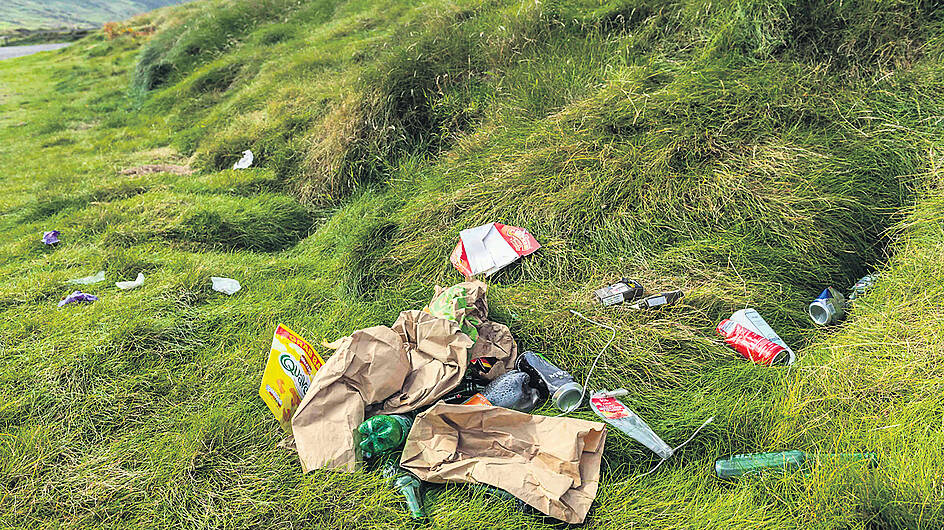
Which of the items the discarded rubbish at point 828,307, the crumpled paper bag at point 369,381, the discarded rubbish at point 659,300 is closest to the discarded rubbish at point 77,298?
the crumpled paper bag at point 369,381

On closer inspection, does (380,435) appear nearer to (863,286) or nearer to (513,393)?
(513,393)

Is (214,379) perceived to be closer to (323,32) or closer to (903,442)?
(903,442)

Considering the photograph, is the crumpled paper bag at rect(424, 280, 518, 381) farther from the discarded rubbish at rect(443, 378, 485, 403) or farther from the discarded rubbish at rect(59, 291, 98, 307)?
the discarded rubbish at rect(59, 291, 98, 307)

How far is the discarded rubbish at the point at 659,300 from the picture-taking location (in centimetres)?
240

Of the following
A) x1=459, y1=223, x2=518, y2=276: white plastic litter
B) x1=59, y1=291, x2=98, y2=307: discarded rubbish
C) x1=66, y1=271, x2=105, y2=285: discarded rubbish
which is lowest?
x1=66, y1=271, x2=105, y2=285: discarded rubbish

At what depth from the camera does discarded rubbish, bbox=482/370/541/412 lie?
2068 millimetres

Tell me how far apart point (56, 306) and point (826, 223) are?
12.6 feet

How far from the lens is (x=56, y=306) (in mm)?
2955

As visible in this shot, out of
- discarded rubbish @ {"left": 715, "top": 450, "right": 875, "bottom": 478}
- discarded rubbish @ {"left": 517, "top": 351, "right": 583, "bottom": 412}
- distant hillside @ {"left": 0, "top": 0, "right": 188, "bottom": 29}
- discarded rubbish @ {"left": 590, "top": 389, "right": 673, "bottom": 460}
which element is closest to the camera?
discarded rubbish @ {"left": 715, "top": 450, "right": 875, "bottom": 478}

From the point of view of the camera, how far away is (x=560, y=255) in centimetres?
277

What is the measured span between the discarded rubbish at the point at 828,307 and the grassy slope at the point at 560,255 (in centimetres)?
6

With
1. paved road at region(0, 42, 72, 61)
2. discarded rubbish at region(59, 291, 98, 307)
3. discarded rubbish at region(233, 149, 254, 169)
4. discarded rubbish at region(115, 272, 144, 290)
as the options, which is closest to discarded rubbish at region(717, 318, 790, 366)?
discarded rubbish at region(115, 272, 144, 290)

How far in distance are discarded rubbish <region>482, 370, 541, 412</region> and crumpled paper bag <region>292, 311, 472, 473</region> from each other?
0.14 m

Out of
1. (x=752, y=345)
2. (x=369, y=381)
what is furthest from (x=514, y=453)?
(x=752, y=345)
